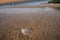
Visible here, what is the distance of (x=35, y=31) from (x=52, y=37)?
0.17 ft

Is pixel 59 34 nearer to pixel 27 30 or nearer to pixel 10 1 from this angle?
Answer: pixel 27 30

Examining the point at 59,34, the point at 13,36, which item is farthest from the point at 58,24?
the point at 13,36

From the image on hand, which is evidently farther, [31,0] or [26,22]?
[31,0]

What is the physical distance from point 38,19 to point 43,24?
39 millimetres

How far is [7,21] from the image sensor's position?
40 cm

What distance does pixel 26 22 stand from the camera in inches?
15.2

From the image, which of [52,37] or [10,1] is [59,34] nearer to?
[52,37]

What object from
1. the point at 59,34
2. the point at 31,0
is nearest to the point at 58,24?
the point at 59,34

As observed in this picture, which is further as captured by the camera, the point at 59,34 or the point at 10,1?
the point at 10,1

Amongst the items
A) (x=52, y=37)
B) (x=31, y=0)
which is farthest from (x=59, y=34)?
(x=31, y=0)

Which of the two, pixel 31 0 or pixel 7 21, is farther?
pixel 31 0

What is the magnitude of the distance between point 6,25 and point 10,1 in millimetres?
454

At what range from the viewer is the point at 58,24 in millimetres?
372

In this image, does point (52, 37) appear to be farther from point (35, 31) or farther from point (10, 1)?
point (10, 1)
